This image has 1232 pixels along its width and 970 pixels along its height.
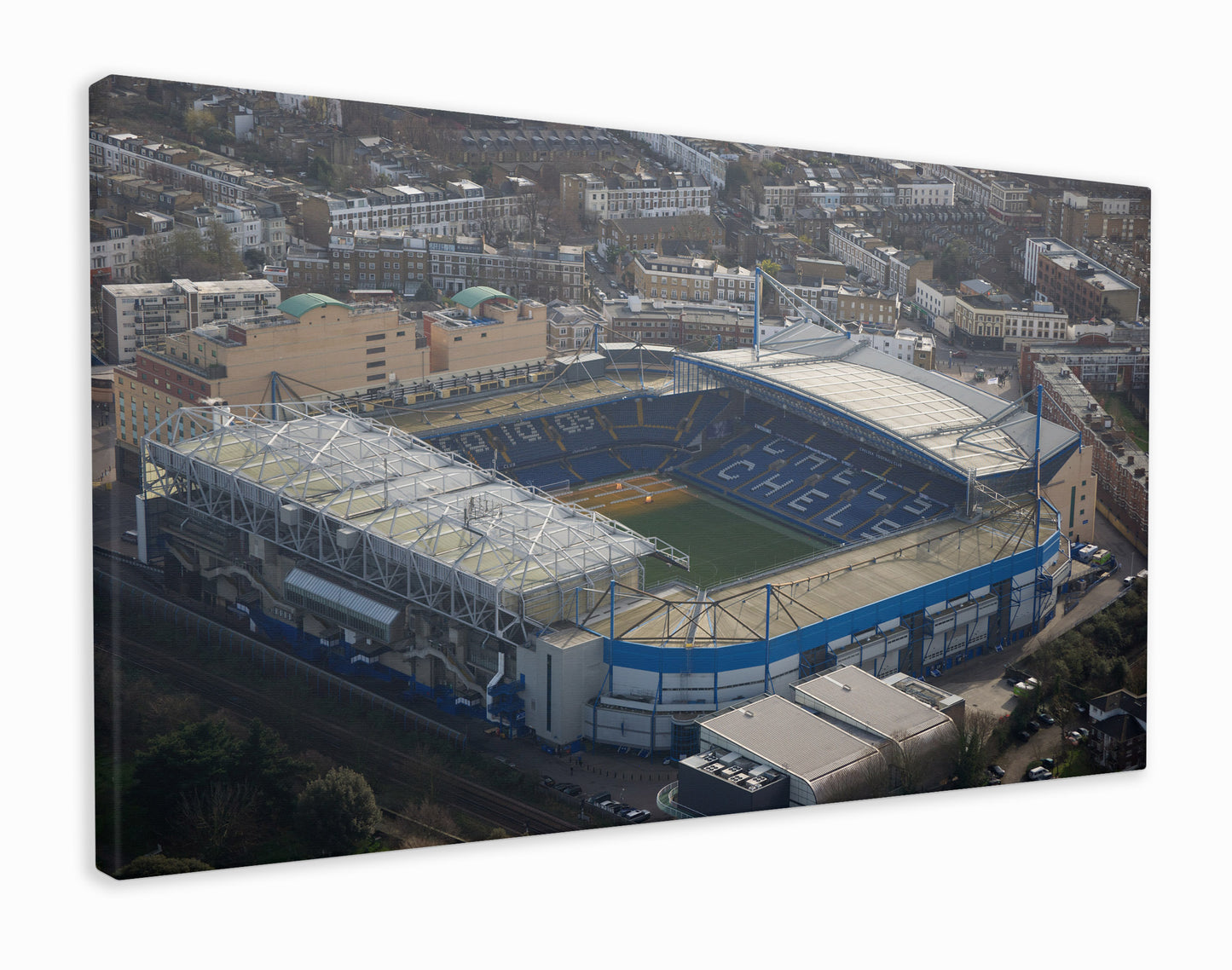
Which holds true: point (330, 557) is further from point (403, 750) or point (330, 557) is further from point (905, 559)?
point (905, 559)

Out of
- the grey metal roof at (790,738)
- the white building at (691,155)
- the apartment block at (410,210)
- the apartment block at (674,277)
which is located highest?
the white building at (691,155)

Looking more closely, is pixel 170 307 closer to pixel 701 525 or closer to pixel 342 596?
pixel 342 596

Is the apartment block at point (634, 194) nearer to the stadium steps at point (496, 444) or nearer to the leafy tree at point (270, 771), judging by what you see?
the stadium steps at point (496, 444)

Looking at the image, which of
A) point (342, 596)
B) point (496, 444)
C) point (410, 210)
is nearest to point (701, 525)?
point (496, 444)

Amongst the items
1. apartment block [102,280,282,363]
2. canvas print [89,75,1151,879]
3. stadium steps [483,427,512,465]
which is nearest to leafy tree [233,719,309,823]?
canvas print [89,75,1151,879]

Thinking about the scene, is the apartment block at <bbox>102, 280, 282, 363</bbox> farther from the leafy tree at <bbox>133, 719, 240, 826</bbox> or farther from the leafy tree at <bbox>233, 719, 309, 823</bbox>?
the leafy tree at <bbox>233, 719, 309, 823</bbox>

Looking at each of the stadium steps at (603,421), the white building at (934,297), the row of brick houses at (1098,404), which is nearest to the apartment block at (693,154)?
the white building at (934,297)
